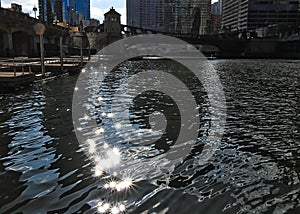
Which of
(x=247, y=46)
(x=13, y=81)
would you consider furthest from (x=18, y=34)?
(x=247, y=46)

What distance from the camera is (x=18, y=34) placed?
7000cm

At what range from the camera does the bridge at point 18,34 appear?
2196 inches

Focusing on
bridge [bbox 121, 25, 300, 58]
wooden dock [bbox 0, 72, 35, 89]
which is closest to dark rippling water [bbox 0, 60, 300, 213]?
wooden dock [bbox 0, 72, 35, 89]

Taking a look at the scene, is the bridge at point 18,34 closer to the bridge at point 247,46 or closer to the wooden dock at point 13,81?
the wooden dock at point 13,81

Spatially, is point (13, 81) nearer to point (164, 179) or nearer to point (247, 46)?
point (164, 179)

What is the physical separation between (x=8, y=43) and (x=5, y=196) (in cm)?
6142

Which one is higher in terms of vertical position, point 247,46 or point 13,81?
point 247,46

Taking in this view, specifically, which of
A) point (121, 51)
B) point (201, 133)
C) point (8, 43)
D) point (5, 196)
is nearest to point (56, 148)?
point (5, 196)

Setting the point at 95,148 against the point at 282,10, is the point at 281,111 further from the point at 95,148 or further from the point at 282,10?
the point at 282,10

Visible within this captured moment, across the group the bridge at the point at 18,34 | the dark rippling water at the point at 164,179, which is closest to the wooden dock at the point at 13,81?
the dark rippling water at the point at 164,179

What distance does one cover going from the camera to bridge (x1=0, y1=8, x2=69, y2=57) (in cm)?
5578

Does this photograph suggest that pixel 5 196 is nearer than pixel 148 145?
Yes

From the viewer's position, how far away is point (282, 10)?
199250 millimetres

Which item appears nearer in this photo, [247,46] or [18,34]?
[18,34]
